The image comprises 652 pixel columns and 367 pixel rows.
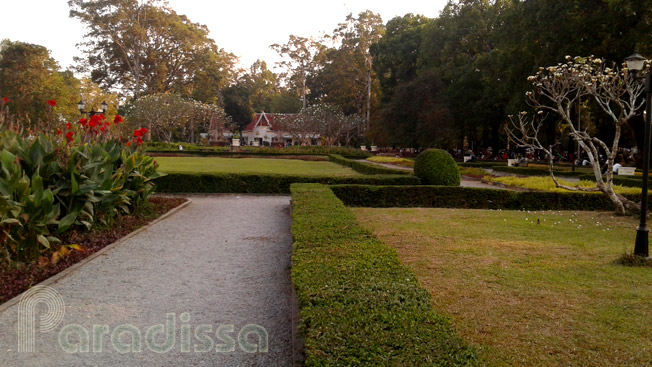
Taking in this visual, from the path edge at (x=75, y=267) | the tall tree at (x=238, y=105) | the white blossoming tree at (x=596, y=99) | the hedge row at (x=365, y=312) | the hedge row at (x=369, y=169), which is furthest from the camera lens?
the tall tree at (x=238, y=105)

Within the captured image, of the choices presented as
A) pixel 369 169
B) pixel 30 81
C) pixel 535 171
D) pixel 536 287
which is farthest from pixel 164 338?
pixel 30 81

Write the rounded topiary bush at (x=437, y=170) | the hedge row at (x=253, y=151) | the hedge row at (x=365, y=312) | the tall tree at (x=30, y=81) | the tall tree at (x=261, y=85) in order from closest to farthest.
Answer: the hedge row at (x=365, y=312) → the rounded topiary bush at (x=437, y=170) → the hedge row at (x=253, y=151) → the tall tree at (x=30, y=81) → the tall tree at (x=261, y=85)

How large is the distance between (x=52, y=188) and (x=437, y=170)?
941 centimetres

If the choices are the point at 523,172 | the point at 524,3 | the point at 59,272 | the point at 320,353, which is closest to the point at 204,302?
the point at 59,272

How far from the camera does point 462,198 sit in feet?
39.4

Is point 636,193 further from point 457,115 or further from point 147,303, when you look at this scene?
point 457,115

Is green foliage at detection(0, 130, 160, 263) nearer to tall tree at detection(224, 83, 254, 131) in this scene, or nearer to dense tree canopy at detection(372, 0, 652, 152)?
dense tree canopy at detection(372, 0, 652, 152)

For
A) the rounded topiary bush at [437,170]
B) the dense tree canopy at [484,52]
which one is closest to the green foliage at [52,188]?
the rounded topiary bush at [437,170]

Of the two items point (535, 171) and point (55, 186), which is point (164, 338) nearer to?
point (55, 186)

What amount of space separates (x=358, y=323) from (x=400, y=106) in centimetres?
3625

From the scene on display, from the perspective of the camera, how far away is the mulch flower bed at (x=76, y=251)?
4938mm

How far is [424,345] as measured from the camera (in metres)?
2.71

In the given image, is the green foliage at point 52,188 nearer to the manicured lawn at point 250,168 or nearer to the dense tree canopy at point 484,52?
the manicured lawn at point 250,168

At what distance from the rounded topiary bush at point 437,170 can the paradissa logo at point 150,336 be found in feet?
32.3
